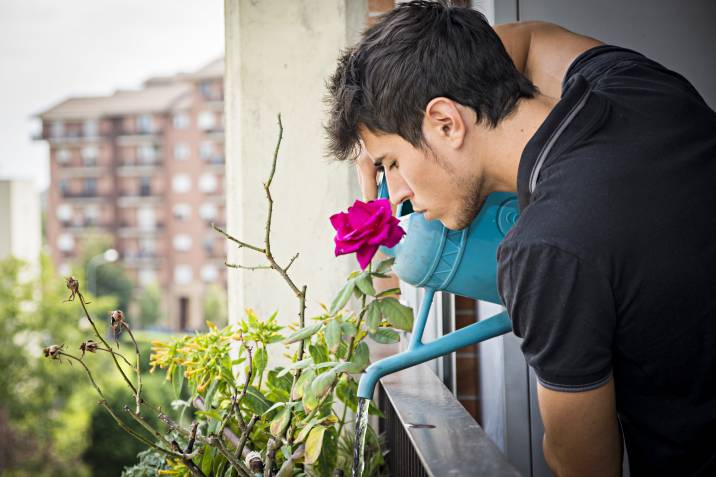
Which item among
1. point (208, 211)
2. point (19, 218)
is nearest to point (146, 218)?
point (208, 211)

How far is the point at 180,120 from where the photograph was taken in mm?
45531

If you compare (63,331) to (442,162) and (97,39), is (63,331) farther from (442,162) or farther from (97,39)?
(442,162)

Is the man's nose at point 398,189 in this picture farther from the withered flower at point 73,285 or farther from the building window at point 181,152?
the building window at point 181,152

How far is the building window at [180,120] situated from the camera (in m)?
45.3

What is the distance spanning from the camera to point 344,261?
2246 mm

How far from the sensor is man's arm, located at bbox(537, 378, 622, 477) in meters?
0.80

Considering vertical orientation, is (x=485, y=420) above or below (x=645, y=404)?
below

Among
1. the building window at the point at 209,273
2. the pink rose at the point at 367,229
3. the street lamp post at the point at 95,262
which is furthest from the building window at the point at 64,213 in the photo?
the pink rose at the point at 367,229

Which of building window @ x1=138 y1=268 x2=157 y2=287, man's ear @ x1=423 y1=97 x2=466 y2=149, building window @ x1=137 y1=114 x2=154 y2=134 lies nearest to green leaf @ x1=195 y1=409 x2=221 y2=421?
man's ear @ x1=423 y1=97 x2=466 y2=149

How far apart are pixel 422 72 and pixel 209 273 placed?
1748 inches

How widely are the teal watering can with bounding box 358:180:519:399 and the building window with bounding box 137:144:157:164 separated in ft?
151

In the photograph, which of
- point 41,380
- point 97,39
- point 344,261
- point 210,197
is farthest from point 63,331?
point 344,261

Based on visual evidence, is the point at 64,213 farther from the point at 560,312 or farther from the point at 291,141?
the point at 560,312

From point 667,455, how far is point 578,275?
10.4 inches
